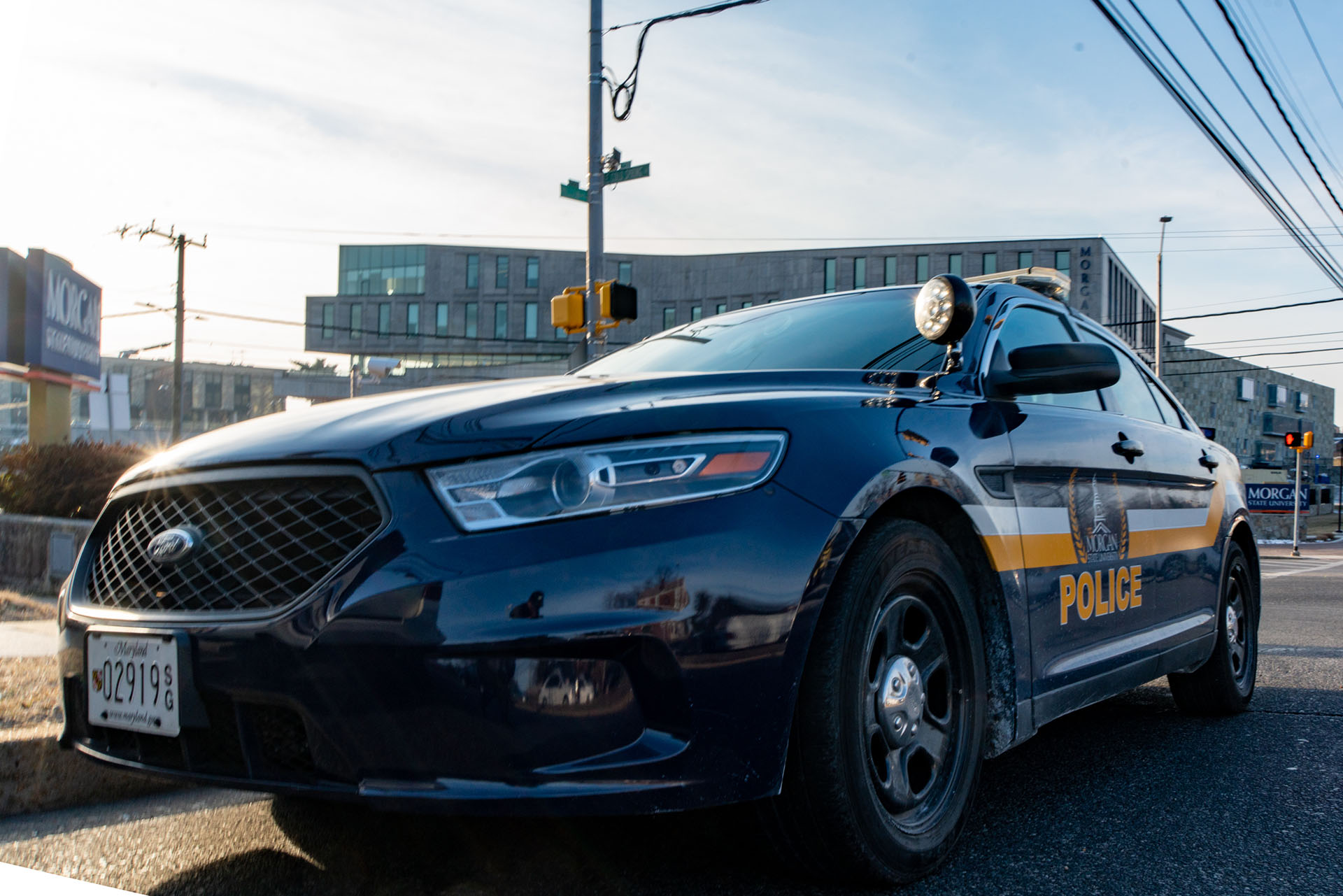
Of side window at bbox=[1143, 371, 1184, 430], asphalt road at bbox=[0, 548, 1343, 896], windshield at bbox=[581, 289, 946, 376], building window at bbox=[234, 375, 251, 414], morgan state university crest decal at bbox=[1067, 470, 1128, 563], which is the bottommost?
asphalt road at bbox=[0, 548, 1343, 896]

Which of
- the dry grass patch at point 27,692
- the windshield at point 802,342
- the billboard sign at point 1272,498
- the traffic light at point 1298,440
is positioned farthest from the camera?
the billboard sign at point 1272,498

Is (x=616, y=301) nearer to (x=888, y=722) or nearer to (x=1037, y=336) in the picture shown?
(x=1037, y=336)

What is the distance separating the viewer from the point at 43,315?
1650 cm

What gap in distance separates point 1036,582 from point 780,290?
54495 mm

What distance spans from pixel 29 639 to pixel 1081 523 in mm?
5484

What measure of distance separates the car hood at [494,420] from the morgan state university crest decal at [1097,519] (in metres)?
0.95

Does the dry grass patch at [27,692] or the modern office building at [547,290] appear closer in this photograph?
the dry grass patch at [27,692]

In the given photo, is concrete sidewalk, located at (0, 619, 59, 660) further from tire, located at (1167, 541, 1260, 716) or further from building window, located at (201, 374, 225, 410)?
building window, located at (201, 374, 225, 410)

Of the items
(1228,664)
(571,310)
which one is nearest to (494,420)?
(1228,664)

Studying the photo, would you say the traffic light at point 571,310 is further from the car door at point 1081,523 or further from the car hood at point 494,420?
the car hood at point 494,420

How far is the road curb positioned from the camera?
3.03m

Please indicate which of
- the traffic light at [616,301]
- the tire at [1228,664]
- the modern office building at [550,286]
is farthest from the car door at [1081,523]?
the modern office building at [550,286]

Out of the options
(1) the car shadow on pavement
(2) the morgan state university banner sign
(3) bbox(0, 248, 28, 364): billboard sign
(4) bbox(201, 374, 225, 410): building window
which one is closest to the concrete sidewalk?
(1) the car shadow on pavement

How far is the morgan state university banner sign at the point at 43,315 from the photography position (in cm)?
1627
